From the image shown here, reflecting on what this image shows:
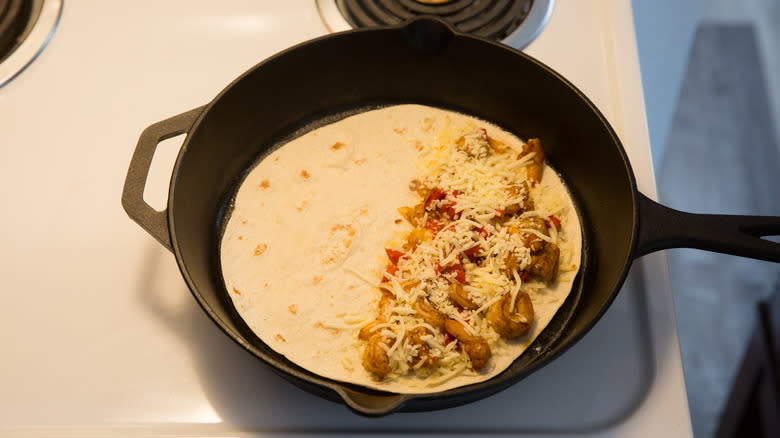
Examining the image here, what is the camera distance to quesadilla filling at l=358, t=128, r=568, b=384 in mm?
1323

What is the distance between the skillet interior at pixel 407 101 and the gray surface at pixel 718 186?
5.13ft

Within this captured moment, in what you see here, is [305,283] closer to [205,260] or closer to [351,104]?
[205,260]

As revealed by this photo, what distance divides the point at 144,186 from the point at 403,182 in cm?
65

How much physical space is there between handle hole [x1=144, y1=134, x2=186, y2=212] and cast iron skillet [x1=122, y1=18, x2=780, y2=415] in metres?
0.12

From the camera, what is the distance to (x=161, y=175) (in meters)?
1.62

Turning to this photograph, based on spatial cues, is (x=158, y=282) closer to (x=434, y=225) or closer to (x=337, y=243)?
(x=337, y=243)

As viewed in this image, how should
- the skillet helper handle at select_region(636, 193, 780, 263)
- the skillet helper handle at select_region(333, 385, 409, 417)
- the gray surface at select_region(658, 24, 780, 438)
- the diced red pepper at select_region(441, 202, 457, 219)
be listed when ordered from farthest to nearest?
the gray surface at select_region(658, 24, 780, 438) → the diced red pepper at select_region(441, 202, 457, 219) → the skillet helper handle at select_region(636, 193, 780, 263) → the skillet helper handle at select_region(333, 385, 409, 417)

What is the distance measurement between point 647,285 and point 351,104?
921mm

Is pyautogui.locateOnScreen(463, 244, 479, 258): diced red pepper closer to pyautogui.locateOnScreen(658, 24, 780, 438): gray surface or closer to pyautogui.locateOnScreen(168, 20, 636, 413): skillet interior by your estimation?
pyautogui.locateOnScreen(168, 20, 636, 413): skillet interior

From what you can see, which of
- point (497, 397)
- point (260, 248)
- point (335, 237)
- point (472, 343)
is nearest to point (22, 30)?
point (260, 248)

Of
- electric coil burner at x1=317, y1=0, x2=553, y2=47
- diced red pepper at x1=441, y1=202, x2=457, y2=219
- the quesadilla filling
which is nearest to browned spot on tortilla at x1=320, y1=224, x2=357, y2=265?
the quesadilla filling

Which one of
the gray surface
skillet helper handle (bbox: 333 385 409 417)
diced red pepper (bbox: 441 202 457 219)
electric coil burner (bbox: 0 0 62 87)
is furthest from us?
the gray surface

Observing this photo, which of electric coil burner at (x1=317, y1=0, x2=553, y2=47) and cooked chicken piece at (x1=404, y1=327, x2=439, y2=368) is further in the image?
electric coil burner at (x1=317, y1=0, x2=553, y2=47)

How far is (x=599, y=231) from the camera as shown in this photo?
150 cm
